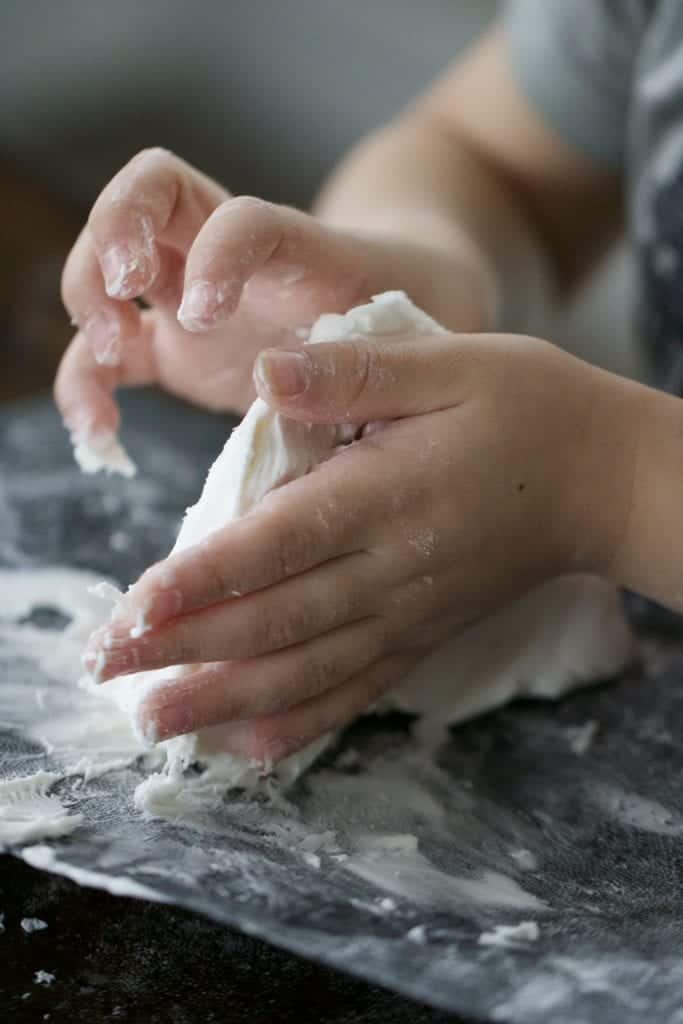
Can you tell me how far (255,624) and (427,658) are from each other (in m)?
0.13

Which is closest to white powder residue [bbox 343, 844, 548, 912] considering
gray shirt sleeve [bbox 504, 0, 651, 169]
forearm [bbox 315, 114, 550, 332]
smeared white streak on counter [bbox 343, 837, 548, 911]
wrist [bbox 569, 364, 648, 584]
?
smeared white streak on counter [bbox 343, 837, 548, 911]

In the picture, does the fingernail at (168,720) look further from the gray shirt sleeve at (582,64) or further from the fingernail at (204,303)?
the gray shirt sleeve at (582,64)

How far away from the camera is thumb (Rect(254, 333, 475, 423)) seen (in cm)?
35

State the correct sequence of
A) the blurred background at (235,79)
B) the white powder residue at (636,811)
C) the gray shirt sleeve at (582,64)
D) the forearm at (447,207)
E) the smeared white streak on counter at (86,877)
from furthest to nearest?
the blurred background at (235,79)
the gray shirt sleeve at (582,64)
the forearm at (447,207)
the white powder residue at (636,811)
the smeared white streak on counter at (86,877)

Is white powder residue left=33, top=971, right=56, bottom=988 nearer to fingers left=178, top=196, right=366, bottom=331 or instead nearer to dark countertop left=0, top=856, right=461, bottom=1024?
dark countertop left=0, top=856, right=461, bottom=1024

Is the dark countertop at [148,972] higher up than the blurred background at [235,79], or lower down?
lower down

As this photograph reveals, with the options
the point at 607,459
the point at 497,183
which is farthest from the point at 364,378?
the point at 497,183

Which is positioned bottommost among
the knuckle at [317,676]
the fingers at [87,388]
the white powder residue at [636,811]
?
the white powder residue at [636,811]

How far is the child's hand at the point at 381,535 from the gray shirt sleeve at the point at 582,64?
45 cm

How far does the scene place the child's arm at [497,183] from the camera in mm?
720

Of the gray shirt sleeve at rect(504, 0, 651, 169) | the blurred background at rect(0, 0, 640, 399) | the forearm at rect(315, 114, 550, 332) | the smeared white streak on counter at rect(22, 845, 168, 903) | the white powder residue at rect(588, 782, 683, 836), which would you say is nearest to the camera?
the smeared white streak on counter at rect(22, 845, 168, 903)

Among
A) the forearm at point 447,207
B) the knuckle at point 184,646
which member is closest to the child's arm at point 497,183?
the forearm at point 447,207

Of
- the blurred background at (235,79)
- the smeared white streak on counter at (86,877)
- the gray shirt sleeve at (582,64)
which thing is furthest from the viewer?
the blurred background at (235,79)

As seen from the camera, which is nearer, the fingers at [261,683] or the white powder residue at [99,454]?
the fingers at [261,683]
